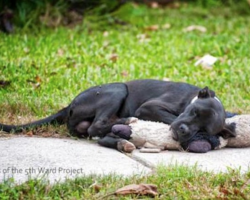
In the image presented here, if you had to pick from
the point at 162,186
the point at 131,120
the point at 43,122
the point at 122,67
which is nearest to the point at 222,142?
the point at 131,120

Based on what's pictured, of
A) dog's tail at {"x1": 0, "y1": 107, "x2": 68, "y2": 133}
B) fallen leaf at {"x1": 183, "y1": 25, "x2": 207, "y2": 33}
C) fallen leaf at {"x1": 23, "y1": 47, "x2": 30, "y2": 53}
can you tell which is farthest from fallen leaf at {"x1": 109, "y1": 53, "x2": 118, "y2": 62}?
dog's tail at {"x1": 0, "y1": 107, "x2": 68, "y2": 133}

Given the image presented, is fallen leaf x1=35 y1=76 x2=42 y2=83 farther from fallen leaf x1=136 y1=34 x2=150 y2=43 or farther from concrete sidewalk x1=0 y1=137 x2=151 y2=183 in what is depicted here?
fallen leaf x1=136 y1=34 x2=150 y2=43

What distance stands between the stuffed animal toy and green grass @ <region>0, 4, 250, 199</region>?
72 centimetres

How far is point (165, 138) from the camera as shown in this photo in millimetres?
5922

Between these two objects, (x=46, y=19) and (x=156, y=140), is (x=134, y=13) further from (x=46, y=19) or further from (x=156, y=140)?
(x=156, y=140)

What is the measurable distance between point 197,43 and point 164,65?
4.90 feet

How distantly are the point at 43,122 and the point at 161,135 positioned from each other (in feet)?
4.17

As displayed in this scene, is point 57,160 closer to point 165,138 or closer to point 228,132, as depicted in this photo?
point 165,138

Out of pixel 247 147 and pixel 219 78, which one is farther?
pixel 219 78

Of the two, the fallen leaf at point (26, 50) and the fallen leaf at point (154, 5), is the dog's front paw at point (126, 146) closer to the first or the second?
the fallen leaf at point (26, 50)

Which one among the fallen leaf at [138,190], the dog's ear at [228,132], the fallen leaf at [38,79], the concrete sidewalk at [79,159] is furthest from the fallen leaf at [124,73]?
the fallen leaf at [138,190]

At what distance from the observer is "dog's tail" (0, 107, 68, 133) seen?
632 cm

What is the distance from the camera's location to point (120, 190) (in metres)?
4.74

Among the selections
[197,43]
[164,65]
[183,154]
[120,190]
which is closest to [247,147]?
[183,154]
